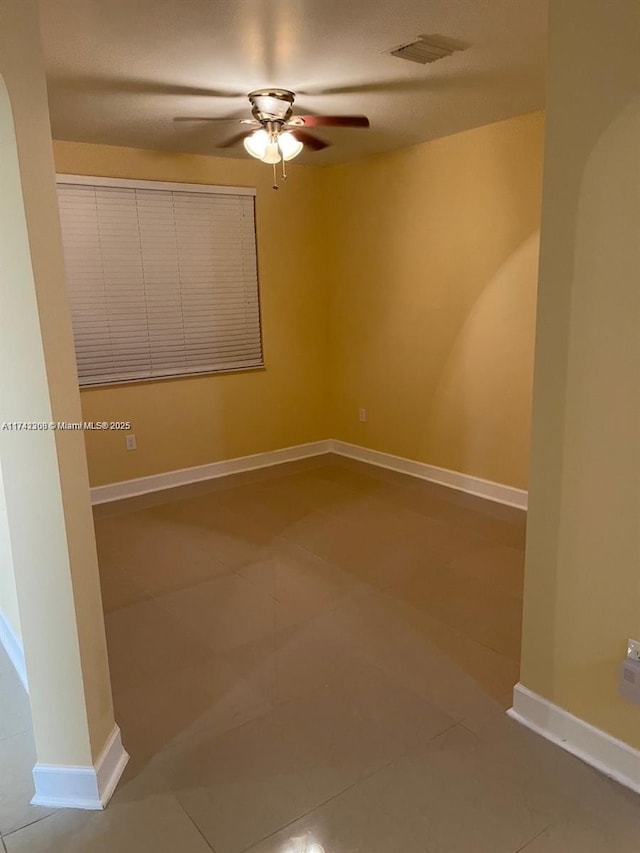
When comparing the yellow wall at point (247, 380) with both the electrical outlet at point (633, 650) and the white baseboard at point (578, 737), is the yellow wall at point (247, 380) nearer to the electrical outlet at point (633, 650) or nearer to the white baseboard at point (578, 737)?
the white baseboard at point (578, 737)

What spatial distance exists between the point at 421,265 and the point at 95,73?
2505 mm

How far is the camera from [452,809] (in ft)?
5.79

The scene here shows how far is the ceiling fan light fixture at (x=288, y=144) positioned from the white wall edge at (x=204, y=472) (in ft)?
8.21

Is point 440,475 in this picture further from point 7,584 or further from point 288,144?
point 7,584

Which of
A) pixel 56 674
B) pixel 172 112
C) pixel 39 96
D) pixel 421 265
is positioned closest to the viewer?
pixel 39 96

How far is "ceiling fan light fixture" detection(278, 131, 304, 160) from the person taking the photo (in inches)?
126

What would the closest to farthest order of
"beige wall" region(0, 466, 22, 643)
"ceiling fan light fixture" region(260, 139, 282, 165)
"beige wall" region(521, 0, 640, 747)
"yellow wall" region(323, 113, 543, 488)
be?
"beige wall" region(521, 0, 640, 747)
"beige wall" region(0, 466, 22, 643)
"ceiling fan light fixture" region(260, 139, 282, 165)
"yellow wall" region(323, 113, 543, 488)

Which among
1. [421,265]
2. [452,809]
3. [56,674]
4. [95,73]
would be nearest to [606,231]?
[452,809]

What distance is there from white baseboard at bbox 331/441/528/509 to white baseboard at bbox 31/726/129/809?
3.06 m

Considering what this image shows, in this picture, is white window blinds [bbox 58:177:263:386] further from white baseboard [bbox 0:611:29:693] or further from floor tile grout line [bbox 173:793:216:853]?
floor tile grout line [bbox 173:793:216:853]

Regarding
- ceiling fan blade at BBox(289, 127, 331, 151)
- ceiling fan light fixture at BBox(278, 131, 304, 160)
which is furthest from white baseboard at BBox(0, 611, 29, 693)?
ceiling fan blade at BBox(289, 127, 331, 151)

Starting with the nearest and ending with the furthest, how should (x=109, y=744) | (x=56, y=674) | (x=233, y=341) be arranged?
(x=56, y=674)
(x=109, y=744)
(x=233, y=341)

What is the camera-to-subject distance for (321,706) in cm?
222

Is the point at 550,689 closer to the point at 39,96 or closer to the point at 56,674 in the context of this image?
the point at 56,674
